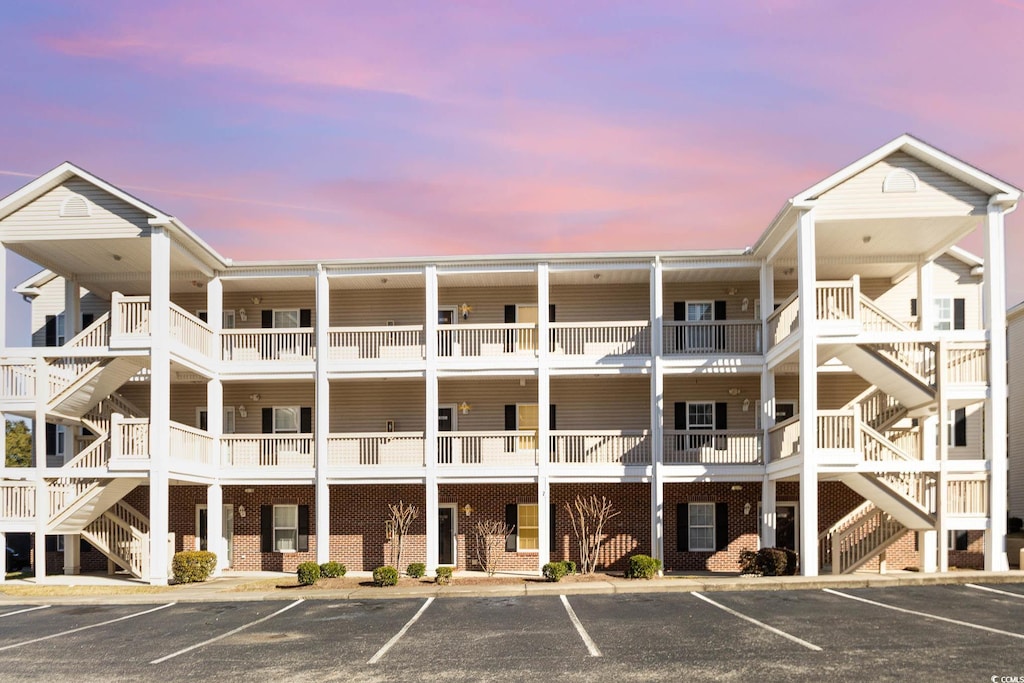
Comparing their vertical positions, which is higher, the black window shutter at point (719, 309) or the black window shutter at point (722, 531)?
the black window shutter at point (719, 309)

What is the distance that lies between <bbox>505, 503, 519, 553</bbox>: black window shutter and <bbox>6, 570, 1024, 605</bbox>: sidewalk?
388cm

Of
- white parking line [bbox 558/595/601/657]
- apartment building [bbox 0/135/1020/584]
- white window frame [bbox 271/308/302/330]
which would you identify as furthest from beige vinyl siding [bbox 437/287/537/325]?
white parking line [bbox 558/595/601/657]

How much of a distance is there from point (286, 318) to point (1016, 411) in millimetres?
26418

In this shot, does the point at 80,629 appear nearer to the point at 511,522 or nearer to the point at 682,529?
the point at 511,522

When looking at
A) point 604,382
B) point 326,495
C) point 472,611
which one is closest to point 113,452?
point 326,495

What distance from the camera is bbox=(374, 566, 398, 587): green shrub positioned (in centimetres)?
2466

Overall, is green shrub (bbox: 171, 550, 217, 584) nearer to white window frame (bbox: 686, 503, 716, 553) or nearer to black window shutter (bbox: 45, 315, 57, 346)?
black window shutter (bbox: 45, 315, 57, 346)

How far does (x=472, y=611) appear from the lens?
65.8 ft

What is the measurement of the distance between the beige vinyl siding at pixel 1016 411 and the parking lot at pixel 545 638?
646 inches

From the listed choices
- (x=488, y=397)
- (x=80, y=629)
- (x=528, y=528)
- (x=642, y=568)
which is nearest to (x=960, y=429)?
(x=642, y=568)

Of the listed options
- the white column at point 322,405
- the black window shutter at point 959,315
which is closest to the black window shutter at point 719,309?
the black window shutter at point 959,315

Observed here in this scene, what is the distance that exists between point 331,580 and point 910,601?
14194 mm

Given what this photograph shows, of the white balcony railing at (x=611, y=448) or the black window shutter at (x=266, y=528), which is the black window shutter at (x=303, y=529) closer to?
the black window shutter at (x=266, y=528)

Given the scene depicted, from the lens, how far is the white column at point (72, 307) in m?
29.4
